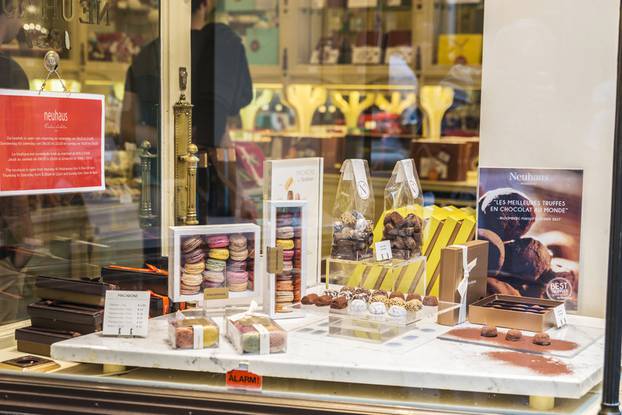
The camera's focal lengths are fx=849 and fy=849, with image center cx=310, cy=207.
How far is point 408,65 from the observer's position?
5.88 m

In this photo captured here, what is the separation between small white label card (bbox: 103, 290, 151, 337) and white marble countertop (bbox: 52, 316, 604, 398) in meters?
0.03

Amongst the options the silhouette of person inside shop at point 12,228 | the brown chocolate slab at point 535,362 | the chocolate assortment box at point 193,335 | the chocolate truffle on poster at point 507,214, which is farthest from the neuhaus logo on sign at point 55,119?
the brown chocolate slab at point 535,362

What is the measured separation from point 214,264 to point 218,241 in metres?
0.07

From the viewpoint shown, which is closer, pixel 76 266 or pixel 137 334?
pixel 137 334

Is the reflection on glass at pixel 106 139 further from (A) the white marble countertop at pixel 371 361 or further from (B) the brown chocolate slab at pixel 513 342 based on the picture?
(B) the brown chocolate slab at pixel 513 342

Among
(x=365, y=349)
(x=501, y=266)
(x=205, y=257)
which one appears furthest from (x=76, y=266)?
(x=501, y=266)

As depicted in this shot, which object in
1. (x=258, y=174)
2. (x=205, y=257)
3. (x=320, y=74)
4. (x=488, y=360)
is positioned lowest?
(x=488, y=360)

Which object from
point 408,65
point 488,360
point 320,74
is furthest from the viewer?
point 408,65

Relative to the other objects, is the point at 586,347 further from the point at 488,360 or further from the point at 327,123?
the point at 327,123

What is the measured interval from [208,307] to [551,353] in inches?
36.3

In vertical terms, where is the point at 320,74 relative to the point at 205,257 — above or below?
above

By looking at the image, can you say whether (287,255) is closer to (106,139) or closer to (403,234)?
(403,234)

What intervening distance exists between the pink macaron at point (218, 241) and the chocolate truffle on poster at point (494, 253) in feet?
2.57

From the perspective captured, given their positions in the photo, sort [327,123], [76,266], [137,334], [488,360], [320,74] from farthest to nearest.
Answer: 1. [320,74]
2. [327,123]
3. [76,266]
4. [137,334]
5. [488,360]
